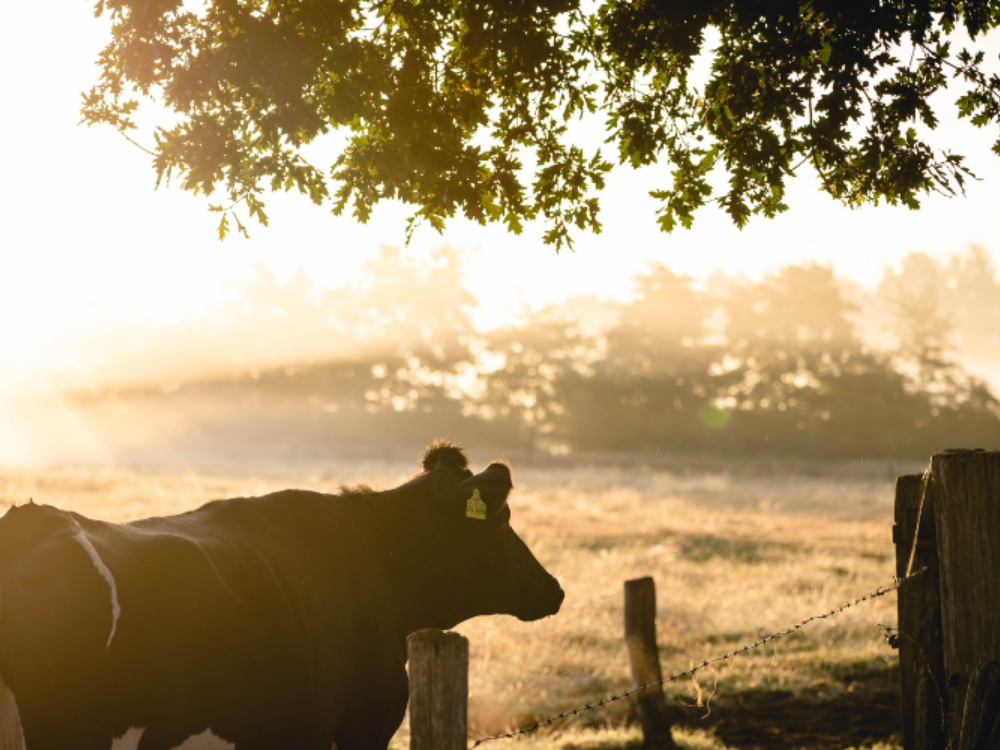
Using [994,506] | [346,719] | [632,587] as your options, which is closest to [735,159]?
[994,506]

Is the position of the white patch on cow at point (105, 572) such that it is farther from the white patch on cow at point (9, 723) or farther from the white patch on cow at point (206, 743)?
the white patch on cow at point (206, 743)

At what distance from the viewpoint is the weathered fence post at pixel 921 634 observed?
163 inches

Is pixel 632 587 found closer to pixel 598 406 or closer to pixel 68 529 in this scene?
pixel 68 529

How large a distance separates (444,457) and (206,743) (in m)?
2.86

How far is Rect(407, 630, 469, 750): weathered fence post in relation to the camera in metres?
3.13

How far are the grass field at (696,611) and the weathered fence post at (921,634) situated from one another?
70.6 inches

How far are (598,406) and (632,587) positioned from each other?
143 feet

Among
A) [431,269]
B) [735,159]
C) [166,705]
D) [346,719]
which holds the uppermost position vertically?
[431,269]

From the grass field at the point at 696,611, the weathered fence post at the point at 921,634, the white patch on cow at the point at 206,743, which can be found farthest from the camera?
the grass field at the point at 696,611

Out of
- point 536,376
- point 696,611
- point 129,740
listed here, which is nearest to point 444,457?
point 129,740

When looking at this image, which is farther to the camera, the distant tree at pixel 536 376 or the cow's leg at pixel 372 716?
the distant tree at pixel 536 376

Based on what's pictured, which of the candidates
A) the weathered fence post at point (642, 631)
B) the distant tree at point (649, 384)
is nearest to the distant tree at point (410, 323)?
the distant tree at point (649, 384)

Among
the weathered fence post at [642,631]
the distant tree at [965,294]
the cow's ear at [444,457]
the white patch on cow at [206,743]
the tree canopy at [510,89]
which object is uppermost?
the distant tree at [965,294]

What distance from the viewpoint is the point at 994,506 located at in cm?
381
